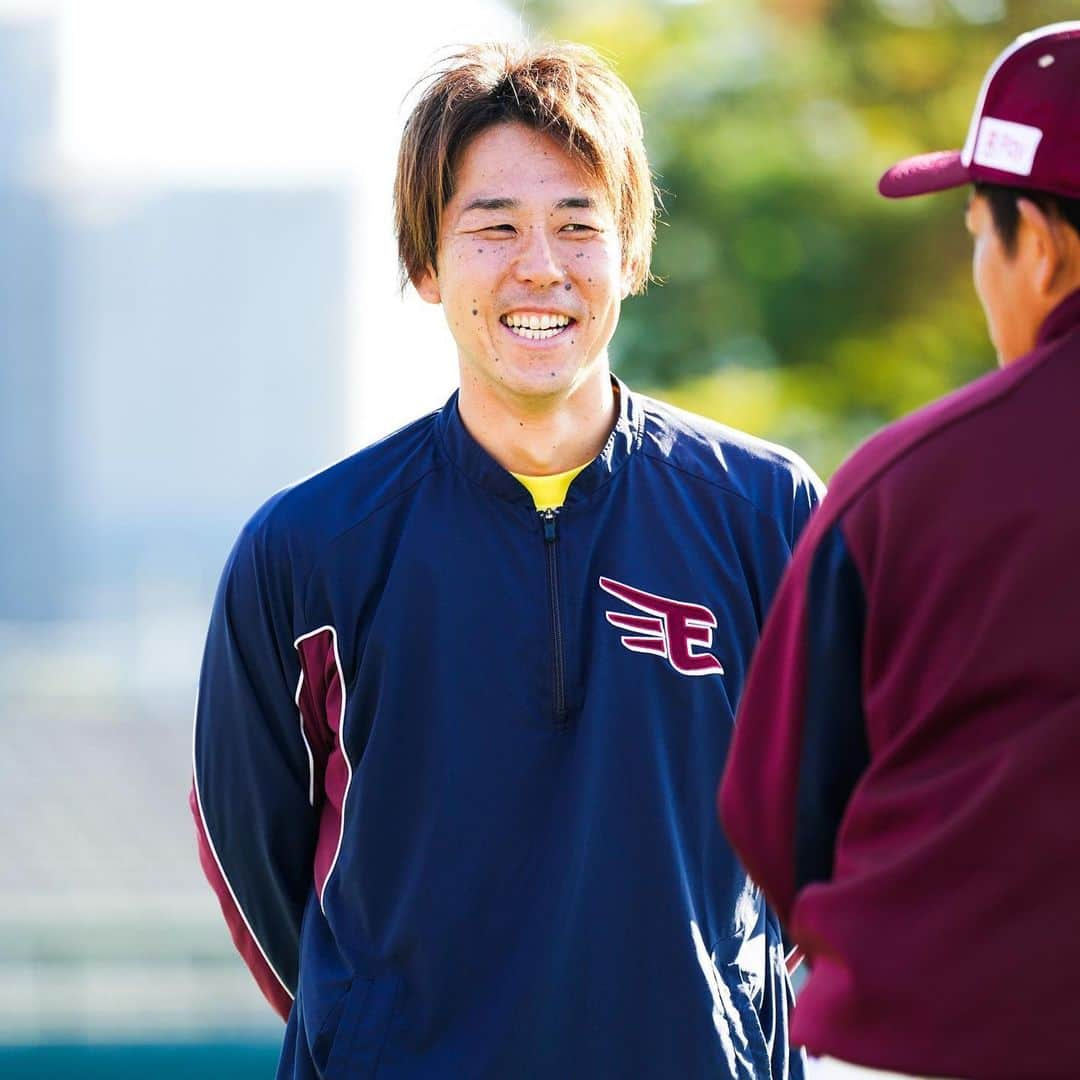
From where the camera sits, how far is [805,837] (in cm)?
198

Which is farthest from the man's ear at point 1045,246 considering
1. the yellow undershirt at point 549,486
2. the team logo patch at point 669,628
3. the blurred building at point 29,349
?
the blurred building at point 29,349

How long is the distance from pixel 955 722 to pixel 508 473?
1139 millimetres

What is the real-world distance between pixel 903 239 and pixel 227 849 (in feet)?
36.3

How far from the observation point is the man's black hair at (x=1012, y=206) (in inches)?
74.3

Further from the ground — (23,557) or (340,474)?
(340,474)

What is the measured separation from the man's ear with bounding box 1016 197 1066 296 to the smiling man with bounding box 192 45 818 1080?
99cm

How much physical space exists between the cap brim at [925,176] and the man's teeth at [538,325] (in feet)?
Answer: 2.54

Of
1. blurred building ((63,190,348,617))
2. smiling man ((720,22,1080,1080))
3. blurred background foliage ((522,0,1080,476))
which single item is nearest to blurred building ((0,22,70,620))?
blurred building ((63,190,348,617))

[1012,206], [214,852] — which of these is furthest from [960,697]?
[214,852]

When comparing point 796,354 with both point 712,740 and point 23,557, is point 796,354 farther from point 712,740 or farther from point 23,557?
point 23,557

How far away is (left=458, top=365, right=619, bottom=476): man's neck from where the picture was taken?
288 cm

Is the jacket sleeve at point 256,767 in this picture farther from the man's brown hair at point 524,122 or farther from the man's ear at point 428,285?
the man's brown hair at point 524,122

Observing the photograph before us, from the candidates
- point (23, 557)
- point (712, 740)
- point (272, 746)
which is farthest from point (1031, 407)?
point (23, 557)

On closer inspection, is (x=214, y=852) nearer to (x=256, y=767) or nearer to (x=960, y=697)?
(x=256, y=767)
